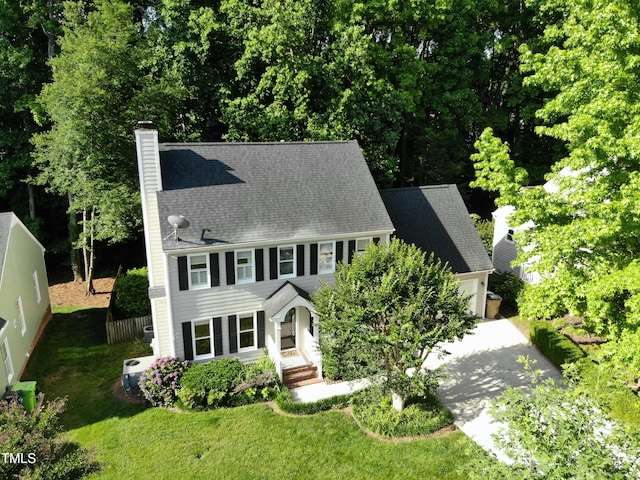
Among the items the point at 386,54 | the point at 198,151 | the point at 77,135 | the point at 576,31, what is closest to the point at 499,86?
the point at 386,54

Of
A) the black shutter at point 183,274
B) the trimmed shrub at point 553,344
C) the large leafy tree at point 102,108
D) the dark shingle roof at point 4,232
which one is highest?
the large leafy tree at point 102,108

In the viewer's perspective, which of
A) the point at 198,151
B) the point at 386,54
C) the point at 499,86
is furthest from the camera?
the point at 499,86

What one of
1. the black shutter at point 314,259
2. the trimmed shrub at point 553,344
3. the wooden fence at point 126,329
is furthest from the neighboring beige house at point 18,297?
the trimmed shrub at point 553,344

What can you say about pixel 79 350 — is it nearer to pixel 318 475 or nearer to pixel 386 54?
pixel 318 475

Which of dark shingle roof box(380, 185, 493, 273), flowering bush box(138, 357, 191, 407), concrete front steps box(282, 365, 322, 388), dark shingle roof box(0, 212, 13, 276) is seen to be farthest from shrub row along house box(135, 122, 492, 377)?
dark shingle roof box(0, 212, 13, 276)

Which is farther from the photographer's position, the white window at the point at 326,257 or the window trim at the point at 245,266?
the white window at the point at 326,257

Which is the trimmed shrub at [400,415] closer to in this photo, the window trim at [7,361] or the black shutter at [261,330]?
the black shutter at [261,330]

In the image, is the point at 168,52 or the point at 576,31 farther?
the point at 168,52

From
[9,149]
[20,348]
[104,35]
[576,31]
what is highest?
[104,35]

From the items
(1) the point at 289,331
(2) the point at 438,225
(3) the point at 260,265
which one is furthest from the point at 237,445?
(2) the point at 438,225
